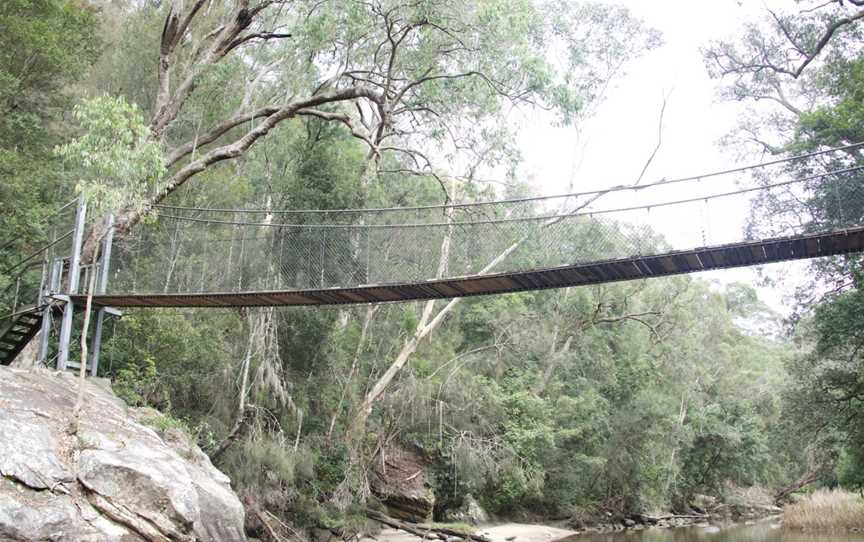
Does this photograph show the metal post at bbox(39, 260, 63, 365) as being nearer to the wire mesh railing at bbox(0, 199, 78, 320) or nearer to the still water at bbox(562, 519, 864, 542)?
the wire mesh railing at bbox(0, 199, 78, 320)

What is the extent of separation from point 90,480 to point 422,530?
9452 millimetres

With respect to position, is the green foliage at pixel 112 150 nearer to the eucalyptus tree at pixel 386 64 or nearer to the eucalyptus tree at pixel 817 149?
the eucalyptus tree at pixel 386 64

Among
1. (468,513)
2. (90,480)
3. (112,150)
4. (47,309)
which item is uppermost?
(112,150)

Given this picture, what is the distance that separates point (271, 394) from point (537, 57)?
7.43 m

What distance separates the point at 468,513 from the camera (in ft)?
56.5

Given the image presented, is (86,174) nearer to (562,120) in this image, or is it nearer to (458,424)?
(562,120)

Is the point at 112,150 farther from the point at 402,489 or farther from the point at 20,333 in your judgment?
the point at 402,489

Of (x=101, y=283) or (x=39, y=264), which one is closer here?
(x=101, y=283)

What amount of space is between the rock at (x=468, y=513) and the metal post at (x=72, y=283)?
10.4 metres

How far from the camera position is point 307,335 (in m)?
13.5

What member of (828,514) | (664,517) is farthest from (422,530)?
(664,517)

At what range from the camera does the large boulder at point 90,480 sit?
5.69 m

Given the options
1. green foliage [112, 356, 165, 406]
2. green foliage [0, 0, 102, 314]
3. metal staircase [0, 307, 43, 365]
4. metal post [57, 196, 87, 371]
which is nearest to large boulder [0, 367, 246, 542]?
metal post [57, 196, 87, 371]

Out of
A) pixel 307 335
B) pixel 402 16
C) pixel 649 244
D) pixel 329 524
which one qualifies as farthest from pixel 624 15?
pixel 329 524
